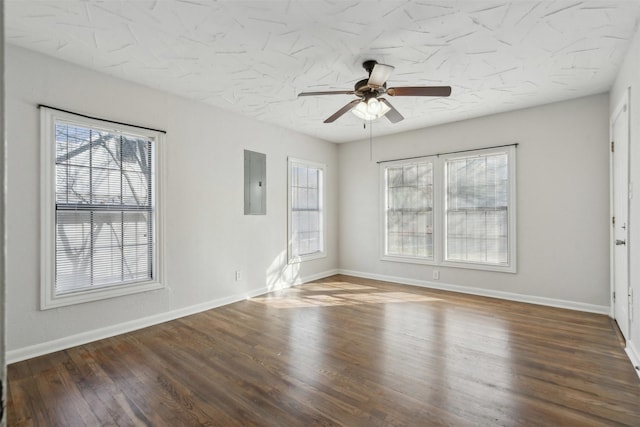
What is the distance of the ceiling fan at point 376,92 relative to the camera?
2.68 meters

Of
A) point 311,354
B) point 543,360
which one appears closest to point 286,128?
point 311,354

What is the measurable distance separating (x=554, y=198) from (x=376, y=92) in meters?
2.91

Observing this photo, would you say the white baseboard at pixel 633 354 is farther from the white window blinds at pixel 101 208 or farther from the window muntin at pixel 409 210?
the white window blinds at pixel 101 208

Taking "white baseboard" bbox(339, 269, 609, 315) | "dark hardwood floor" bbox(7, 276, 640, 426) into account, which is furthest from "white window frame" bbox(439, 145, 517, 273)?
"dark hardwood floor" bbox(7, 276, 640, 426)

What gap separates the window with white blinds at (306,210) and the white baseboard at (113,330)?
3.72 ft

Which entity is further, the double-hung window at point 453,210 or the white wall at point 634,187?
the double-hung window at point 453,210

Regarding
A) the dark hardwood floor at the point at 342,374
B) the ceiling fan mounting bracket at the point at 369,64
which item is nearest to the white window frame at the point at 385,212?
the dark hardwood floor at the point at 342,374

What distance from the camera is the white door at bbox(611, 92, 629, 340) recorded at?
2.93 meters

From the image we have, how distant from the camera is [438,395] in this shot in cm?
216

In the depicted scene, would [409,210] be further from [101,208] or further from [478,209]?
[101,208]

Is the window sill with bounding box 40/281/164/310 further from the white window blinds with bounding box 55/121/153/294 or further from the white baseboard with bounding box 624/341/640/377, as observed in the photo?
the white baseboard with bounding box 624/341/640/377

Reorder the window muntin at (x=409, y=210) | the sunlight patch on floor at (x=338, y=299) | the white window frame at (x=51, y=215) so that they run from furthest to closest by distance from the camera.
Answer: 1. the window muntin at (x=409, y=210)
2. the sunlight patch on floor at (x=338, y=299)
3. the white window frame at (x=51, y=215)

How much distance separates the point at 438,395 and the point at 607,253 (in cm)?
318

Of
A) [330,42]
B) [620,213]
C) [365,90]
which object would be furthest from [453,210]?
[330,42]
